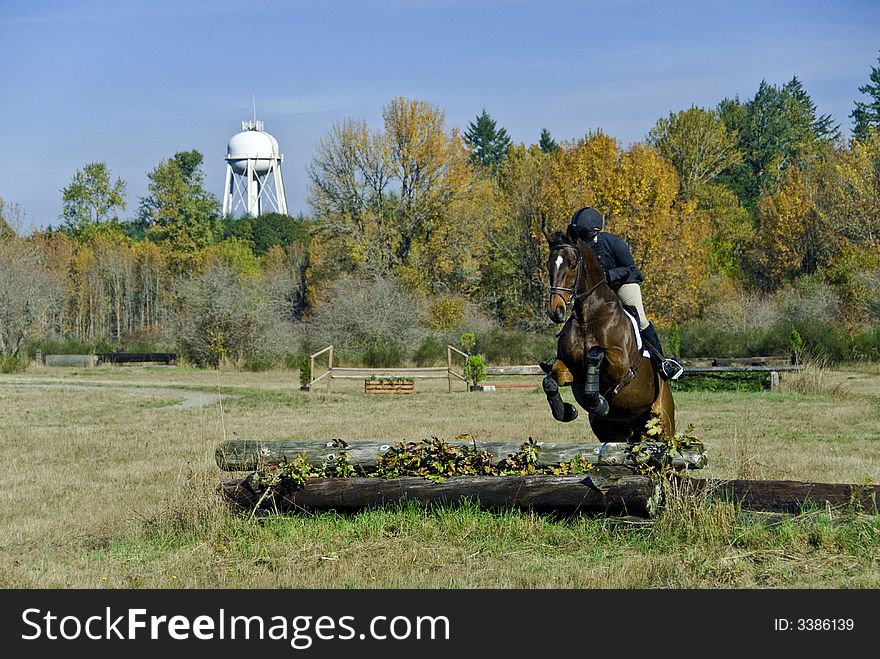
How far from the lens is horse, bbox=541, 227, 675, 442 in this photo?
9.29 m

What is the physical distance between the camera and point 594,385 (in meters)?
9.20

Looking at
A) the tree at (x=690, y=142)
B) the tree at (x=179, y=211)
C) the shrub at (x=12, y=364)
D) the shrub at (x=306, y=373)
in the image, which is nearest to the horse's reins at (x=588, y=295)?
the shrub at (x=306, y=373)

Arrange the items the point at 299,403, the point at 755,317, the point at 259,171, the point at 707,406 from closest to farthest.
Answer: the point at 707,406
the point at 299,403
the point at 755,317
the point at 259,171

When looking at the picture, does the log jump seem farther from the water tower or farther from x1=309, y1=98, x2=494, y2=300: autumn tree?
the water tower

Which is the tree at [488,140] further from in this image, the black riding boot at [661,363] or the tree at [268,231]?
the black riding boot at [661,363]

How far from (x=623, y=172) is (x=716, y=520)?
43610 mm

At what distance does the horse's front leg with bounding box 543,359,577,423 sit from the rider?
103cm

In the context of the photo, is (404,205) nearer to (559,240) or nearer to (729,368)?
(729,368)

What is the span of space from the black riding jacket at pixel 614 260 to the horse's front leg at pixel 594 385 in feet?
3.08

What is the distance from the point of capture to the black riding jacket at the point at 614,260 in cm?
983

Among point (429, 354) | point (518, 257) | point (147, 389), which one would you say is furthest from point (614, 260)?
point (518, 257)
